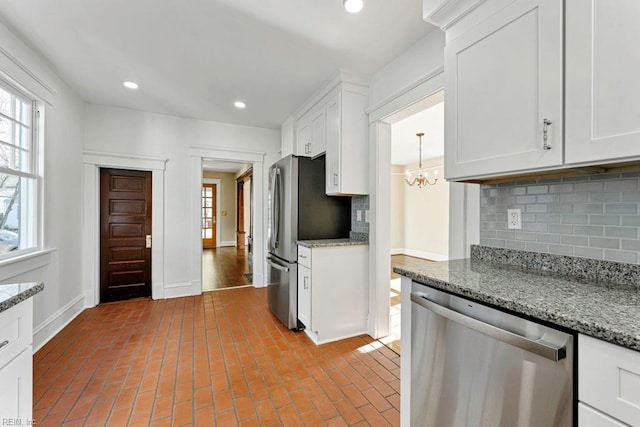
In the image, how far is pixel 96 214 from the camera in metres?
3.63

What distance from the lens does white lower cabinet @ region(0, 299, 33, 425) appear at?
0.95m

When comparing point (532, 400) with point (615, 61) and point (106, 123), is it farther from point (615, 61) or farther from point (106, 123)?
point (106, 123)

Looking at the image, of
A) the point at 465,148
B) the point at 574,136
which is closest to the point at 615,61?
the point at 574,136

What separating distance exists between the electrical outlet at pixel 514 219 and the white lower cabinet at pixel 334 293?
4.70 ft

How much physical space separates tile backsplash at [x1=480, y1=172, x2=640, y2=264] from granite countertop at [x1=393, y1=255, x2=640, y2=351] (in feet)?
0.47

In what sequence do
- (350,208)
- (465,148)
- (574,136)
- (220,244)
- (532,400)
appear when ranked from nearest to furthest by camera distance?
1. (532,400)
2. (574,136)
3. (465,148)
4. (350,208)
5. (220,244)

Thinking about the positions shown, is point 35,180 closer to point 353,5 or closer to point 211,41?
point 211,41

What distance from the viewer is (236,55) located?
2494 mm

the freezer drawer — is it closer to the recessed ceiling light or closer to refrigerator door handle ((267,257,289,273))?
refrigerator door handle ((267,257,289,273))

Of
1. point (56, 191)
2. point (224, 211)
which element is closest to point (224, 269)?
point (56, 191)

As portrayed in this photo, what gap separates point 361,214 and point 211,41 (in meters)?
2.13

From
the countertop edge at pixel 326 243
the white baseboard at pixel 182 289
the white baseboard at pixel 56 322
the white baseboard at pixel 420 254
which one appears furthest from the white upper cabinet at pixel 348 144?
the white baseboard at pixel 420 254

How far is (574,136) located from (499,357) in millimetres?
864

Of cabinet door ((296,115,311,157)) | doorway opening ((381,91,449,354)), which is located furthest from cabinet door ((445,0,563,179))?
doorway opening ((381,91,449,354))
